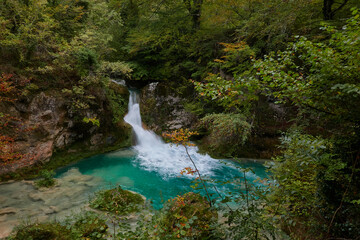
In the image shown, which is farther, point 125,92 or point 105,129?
point 125,92

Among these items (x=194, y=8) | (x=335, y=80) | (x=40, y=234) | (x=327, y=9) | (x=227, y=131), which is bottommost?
(x=40, y=234)

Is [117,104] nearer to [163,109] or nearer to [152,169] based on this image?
[163,109]

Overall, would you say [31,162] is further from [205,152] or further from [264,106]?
[264,106]

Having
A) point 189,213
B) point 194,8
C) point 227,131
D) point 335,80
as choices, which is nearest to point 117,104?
point 227,131

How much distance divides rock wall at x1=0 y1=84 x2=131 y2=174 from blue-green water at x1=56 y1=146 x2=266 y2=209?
35.8 inches

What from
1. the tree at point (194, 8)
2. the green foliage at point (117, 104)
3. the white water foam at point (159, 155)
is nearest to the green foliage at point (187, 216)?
the white water foam at point (159, 155)

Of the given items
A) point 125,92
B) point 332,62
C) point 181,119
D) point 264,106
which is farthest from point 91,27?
point 332,62

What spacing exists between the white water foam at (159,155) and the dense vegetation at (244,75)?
979 millimetres

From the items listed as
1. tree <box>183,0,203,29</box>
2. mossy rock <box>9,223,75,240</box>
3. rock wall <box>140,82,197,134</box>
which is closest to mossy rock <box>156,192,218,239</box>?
mossy rock <box>9,223,75,240</box>

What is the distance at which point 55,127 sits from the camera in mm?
7934

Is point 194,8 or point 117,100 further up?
point 194,8

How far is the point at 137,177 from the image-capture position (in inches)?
297

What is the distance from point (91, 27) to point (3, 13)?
3.62m

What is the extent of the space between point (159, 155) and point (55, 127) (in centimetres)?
504
